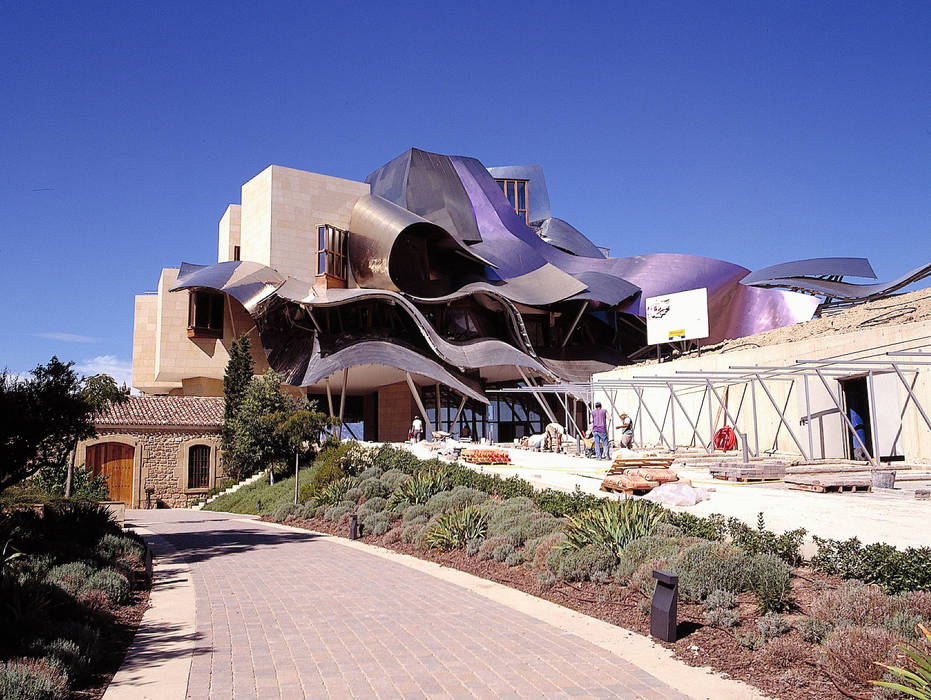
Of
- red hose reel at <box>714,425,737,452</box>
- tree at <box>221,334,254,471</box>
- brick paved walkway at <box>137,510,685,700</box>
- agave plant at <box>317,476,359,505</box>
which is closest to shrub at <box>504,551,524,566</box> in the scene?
brick paved walkway at <box>137,510,685,700</box>

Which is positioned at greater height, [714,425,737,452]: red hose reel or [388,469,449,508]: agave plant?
[714,425,737,452]: red hose reel

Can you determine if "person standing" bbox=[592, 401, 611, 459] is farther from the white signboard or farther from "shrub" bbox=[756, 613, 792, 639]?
the white signboard

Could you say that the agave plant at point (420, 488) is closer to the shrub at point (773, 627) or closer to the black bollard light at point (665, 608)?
the black bollard light at point (665, 608)

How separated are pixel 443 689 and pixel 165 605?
491 centimetres

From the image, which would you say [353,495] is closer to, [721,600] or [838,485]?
[838,485]

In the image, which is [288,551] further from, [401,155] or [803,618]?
[401,155]

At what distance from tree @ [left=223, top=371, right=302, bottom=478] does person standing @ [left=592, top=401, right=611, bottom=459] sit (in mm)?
12860

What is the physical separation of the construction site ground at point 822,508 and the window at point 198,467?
68.2 feet

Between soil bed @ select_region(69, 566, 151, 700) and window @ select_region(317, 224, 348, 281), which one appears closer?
soil bed @ select_region(69, 566, 151, 700)

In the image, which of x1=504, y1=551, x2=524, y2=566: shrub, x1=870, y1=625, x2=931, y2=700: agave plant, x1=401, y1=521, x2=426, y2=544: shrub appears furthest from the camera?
x1=401, y1=521, x2=426, y2=544: shrub

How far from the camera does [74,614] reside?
7.30m

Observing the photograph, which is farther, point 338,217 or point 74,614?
point 338,217

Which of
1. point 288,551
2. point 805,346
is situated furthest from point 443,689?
point 805,346

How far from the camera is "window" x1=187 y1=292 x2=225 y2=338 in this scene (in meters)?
41.9
